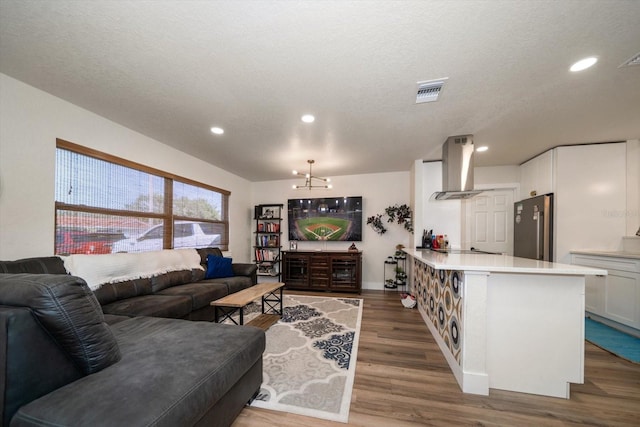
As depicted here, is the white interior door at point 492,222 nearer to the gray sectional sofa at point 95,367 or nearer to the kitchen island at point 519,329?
the kitchen island at point 519,329

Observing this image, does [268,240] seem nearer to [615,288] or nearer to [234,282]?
[234,282]

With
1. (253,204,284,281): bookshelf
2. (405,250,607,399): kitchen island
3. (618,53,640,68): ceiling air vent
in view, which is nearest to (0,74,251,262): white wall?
(253,204,284,281): bookshelf

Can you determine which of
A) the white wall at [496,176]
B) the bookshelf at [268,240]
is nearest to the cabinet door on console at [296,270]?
the bookshelf at [268,240]

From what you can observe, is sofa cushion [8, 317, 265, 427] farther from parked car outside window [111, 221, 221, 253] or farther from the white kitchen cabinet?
the white kitchen cabinet

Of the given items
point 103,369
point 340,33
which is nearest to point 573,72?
point 340,33

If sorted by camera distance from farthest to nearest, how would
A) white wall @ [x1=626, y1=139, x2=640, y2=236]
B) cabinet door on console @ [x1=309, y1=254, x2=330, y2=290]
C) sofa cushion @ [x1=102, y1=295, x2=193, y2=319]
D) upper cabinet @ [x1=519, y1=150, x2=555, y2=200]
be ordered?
cabinet door on console @ [x1=309, y1=254, x2=330, y2=290] → upper cabinet @ [x1=519, y1=150, x2=555, y2=200] → white wall @ [x1=626, y1=139, x2=640, y2=236] → sofa cushion @ [x1=102, y1=295, x2=193, y2=319]

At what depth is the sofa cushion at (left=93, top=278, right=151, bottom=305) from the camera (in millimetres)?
2345

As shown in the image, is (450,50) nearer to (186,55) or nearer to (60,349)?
(186,55)

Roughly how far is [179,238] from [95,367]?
120 inches

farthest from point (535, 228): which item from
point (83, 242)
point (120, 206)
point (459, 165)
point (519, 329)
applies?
point (83, 242)

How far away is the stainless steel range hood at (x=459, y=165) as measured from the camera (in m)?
3.19

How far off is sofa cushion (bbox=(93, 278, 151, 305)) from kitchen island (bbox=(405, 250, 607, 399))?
10.2ft

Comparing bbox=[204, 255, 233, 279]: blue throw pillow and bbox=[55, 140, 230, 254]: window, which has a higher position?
bbox=[55, 140, 230, 254]: window

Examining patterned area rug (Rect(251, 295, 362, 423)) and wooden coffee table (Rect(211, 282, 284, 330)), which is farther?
wooden coffee table (Rect(211, 282, 284, 330))
